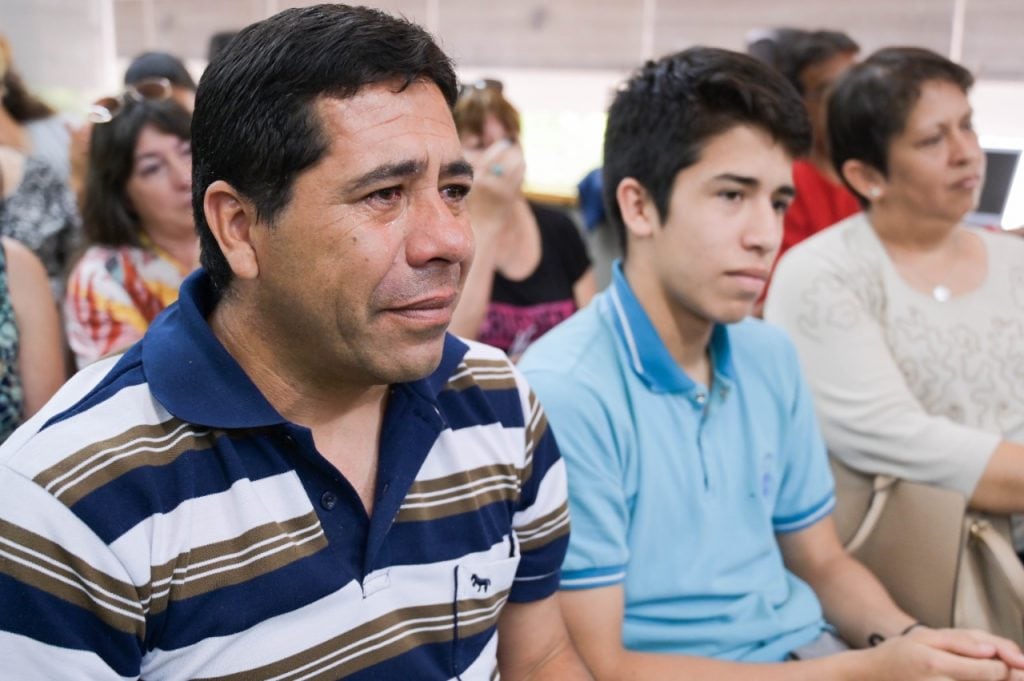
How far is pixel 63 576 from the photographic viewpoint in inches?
31.1

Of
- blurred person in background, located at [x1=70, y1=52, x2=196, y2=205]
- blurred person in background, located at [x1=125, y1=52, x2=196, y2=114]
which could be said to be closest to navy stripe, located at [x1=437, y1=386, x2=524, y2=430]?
blurred person in background, located at [x1=70, y1=52, x2=196, y2=205]

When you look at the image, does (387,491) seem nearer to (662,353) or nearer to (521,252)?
(662,353)

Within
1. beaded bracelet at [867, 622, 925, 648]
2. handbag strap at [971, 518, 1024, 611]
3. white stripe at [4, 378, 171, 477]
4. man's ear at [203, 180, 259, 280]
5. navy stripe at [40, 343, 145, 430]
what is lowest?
beaded bracelet at [867, 622, 925, 648]

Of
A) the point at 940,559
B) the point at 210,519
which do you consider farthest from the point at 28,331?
the point at 940,559

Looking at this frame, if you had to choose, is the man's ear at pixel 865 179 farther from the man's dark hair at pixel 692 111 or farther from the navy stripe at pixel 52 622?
the navy stripe at pixel 52 622

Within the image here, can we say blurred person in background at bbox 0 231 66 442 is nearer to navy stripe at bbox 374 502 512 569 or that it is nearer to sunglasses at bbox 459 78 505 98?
navy stripe at bbox 374 502 512 569

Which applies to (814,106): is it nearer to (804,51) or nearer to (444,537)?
(804,51)

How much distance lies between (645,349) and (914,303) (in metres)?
0.71

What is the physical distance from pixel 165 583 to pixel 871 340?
1309 millimetres

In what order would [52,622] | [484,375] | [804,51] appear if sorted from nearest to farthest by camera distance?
1. [52,622]
2. [484,375]
3. [804,51]

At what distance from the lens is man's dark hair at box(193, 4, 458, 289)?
2.87ft

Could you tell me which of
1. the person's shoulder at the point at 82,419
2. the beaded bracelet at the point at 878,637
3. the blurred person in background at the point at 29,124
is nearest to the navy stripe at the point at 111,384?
the person's shoulder at the point at 82,419

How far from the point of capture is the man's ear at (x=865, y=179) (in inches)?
Result: 76.2

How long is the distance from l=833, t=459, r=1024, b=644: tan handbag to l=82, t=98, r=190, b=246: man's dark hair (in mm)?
1515
